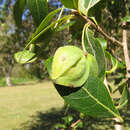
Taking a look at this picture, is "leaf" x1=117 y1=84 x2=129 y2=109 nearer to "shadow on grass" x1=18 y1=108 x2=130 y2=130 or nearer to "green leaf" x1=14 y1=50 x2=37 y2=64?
"green leaf" x1=14 y1=50 x2=37 y2=64

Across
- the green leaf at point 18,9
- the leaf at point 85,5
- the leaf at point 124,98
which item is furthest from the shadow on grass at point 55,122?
the leaf at point 85,5

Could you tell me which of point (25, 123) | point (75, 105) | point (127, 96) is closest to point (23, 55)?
point (75, 105)

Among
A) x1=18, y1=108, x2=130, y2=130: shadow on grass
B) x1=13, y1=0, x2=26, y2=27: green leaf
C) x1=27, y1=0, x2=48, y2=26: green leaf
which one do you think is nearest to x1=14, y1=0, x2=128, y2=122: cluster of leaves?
x1=27, y1=0, x2=48, y2=26: green leaf

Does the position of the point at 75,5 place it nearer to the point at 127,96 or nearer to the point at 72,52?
the point at 72,52

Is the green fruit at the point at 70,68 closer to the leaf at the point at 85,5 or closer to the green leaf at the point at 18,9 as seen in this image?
the leaf at the point at 85,5

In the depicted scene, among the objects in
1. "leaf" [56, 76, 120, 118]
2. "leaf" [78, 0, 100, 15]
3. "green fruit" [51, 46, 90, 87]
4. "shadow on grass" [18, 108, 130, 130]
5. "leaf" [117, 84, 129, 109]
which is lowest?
"shadow on grass" [18, 108, 130, 130]
